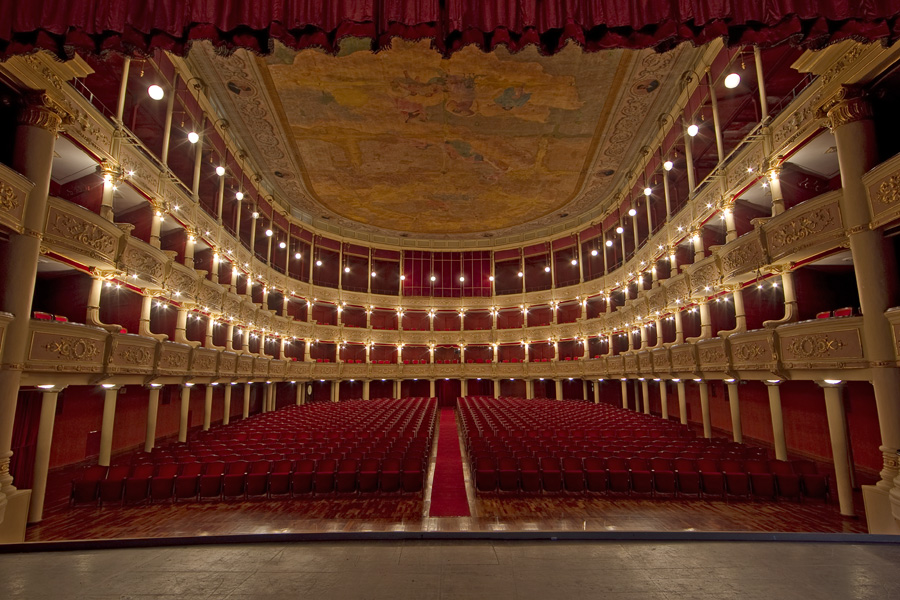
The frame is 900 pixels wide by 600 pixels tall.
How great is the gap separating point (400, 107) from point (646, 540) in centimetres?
1433

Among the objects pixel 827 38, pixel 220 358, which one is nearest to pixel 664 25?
pixel 827 38

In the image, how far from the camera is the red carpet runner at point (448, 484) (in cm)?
678

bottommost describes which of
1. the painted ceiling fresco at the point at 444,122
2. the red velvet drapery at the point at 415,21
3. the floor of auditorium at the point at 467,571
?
the floor of auditorium at the point at 467,571

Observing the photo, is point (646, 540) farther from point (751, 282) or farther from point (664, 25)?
point (751, 282)

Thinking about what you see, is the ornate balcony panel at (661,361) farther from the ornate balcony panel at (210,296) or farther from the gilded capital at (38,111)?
the gilded capital at (38,111)

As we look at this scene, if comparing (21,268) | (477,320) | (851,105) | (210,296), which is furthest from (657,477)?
(477,320)

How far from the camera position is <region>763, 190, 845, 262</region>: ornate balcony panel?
6781 mm

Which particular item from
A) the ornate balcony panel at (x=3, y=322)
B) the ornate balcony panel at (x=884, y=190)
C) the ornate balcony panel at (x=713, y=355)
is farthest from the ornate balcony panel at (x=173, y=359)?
the ornate balcony panel at (x=884, y=190)

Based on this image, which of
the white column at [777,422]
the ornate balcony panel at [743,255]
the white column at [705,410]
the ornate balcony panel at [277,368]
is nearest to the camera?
the ornate balcony panel at [743,255]

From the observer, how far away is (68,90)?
7.26m

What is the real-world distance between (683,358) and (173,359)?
13344 millimetres

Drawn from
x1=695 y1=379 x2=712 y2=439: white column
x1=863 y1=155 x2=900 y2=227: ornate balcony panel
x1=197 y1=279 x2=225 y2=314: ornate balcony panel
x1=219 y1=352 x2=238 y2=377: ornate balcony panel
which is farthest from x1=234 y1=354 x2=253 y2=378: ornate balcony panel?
x1=863 y1=155 x2=900 y2=227: ornate balcony panel

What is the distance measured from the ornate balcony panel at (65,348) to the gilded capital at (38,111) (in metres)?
2.95

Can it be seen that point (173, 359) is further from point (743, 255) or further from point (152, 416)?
point (743, 255)
